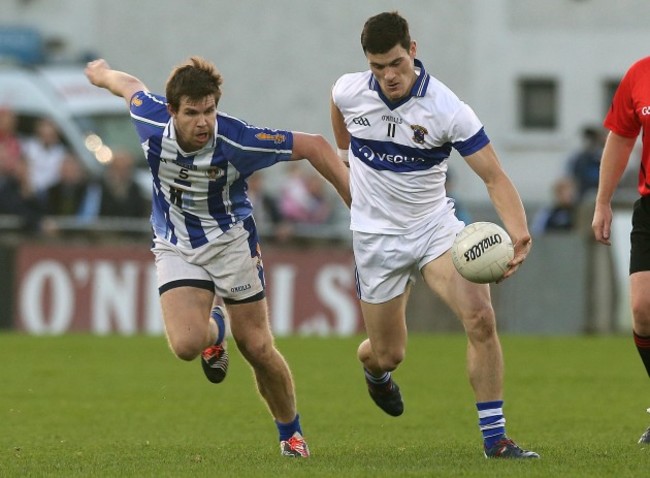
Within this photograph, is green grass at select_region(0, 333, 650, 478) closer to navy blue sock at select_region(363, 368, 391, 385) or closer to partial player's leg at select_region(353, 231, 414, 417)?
navy blue sock at select_region(363, 368, 391, 385)

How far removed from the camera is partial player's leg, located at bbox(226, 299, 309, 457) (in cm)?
976

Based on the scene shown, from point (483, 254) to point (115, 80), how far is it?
2.74 m

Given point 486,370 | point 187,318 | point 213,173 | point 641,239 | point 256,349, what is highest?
point 213,173

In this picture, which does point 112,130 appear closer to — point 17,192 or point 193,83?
point 17,192

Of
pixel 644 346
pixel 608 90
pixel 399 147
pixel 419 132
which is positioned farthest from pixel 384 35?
pixel 608 90

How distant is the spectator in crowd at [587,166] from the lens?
22688mm

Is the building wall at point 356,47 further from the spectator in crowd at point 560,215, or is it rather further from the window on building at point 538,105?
the spectator in crowd at point 560,215

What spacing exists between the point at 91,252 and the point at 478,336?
38.0 ft

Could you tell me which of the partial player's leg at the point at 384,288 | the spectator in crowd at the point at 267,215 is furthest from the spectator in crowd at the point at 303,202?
the partial player's leg at the point at 384,288

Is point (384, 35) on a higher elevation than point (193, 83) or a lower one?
higher

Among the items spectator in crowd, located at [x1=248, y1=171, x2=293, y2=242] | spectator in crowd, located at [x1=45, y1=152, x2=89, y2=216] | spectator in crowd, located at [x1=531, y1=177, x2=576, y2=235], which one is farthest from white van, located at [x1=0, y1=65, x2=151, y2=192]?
spectator in crowd, located at [x1=531, y1=177, x2=576, y2=235]

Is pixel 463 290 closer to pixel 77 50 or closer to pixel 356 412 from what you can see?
pixel 356 412

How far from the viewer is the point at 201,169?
31.5ft

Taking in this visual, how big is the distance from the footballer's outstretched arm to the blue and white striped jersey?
0.76 ft
